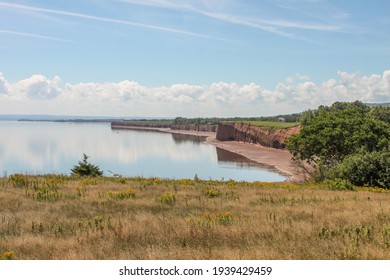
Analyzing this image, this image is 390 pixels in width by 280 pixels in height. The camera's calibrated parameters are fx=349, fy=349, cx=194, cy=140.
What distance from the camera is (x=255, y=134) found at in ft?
475

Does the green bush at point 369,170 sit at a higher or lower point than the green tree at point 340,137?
lower

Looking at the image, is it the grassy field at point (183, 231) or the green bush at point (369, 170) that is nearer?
the grassy field at point (183, 231)

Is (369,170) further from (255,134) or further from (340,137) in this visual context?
(255,134)

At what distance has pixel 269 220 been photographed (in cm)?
930

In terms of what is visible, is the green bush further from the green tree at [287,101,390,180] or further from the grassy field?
the grassy field

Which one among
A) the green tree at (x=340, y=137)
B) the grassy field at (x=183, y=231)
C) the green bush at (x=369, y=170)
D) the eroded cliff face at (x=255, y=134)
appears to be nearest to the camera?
the grassy field at (x=183, y=231)

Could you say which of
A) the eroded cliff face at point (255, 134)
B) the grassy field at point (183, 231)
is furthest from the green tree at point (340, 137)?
the eroded cliff face at point (255, 134)

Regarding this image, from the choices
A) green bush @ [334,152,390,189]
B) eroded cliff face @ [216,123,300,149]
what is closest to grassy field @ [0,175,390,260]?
green bush @ [334,152,390,189]

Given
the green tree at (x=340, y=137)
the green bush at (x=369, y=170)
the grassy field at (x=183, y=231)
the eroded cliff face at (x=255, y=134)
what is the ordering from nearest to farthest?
the grassy field at (x=183, y=231), the green bush at (x=369, y=170), the green tree at (x=340, y=137), the eroded cliff face at (x=255, y=134)

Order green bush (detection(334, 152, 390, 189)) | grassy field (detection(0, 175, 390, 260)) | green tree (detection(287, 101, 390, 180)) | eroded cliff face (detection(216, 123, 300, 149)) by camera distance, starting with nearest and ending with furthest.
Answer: grassy field (detection(0, 175, 390, 260)), green bush (detection(334, 152, 390, 189)), green tree (detection(287, 101, 390, 180)), eroded cliff face (detection(216, 123, 300, 149))

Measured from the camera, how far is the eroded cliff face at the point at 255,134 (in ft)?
384

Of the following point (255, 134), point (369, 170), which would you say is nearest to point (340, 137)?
point (369, 170)

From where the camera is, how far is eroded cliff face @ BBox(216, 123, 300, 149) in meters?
117

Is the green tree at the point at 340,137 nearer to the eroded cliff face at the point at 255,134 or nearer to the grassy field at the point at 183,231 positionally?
the grassy field at the point at 183,231
